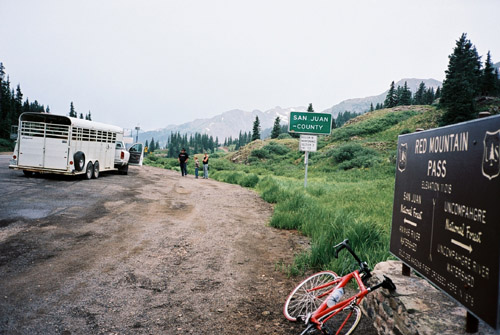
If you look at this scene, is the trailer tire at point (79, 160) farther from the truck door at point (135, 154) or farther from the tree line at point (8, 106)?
the tree line at point (8, 106)

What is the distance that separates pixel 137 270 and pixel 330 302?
3323 mm

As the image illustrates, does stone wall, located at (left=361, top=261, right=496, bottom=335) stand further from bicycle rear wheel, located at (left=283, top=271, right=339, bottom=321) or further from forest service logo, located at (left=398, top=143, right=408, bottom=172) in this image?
forest service logo, located at (left=398, top=143, right=408, bottom=172)

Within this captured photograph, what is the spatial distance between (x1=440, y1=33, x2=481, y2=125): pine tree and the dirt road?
129 ft

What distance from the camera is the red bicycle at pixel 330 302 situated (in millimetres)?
3115

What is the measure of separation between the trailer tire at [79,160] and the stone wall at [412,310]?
14457 mm

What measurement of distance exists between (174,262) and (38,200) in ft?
21.9

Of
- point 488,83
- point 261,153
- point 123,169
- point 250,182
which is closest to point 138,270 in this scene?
point 250,182

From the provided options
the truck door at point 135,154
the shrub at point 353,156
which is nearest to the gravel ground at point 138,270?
the truck door at point 135,154

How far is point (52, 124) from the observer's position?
14258mm

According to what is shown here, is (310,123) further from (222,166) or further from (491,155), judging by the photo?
(222,166)

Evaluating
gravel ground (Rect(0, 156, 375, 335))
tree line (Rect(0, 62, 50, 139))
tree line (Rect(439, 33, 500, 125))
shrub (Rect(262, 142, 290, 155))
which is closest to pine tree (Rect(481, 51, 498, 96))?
tree line (Rect(439, 33, 500, 125))

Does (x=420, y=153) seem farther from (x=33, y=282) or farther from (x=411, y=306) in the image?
(x=33, y=282)

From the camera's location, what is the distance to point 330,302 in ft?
10.6

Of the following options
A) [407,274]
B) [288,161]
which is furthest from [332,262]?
[288,161]
